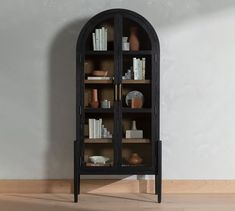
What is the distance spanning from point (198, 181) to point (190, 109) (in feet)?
2.09

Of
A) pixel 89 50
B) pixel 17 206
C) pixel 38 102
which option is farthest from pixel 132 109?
pixel 17 206

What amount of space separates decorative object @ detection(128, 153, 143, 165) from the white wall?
38cm

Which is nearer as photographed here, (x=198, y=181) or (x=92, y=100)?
(x=92, y=100)

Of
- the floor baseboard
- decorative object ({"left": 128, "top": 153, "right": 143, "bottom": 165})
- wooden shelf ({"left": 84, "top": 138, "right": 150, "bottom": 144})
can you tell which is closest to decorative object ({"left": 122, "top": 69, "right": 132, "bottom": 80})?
wooden shelf ({"left": 84, "top": 138, "right": 150, "bottom": 144})

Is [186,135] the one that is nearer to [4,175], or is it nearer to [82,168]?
[82,168]

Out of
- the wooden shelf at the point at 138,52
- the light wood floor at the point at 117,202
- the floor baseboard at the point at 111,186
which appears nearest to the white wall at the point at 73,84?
the floor baseboard at the point at 111,186

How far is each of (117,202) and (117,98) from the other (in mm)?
839

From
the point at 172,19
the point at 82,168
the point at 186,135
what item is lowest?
the point at 82,168

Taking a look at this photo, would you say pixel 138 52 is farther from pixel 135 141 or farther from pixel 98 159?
pixel 98 159

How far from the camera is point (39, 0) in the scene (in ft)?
13.5

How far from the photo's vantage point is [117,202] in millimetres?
3852

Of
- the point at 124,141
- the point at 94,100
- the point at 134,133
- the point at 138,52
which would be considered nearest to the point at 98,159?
the point at 124,141

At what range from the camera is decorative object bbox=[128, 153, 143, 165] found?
12.8ft

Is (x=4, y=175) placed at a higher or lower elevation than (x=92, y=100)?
lower
